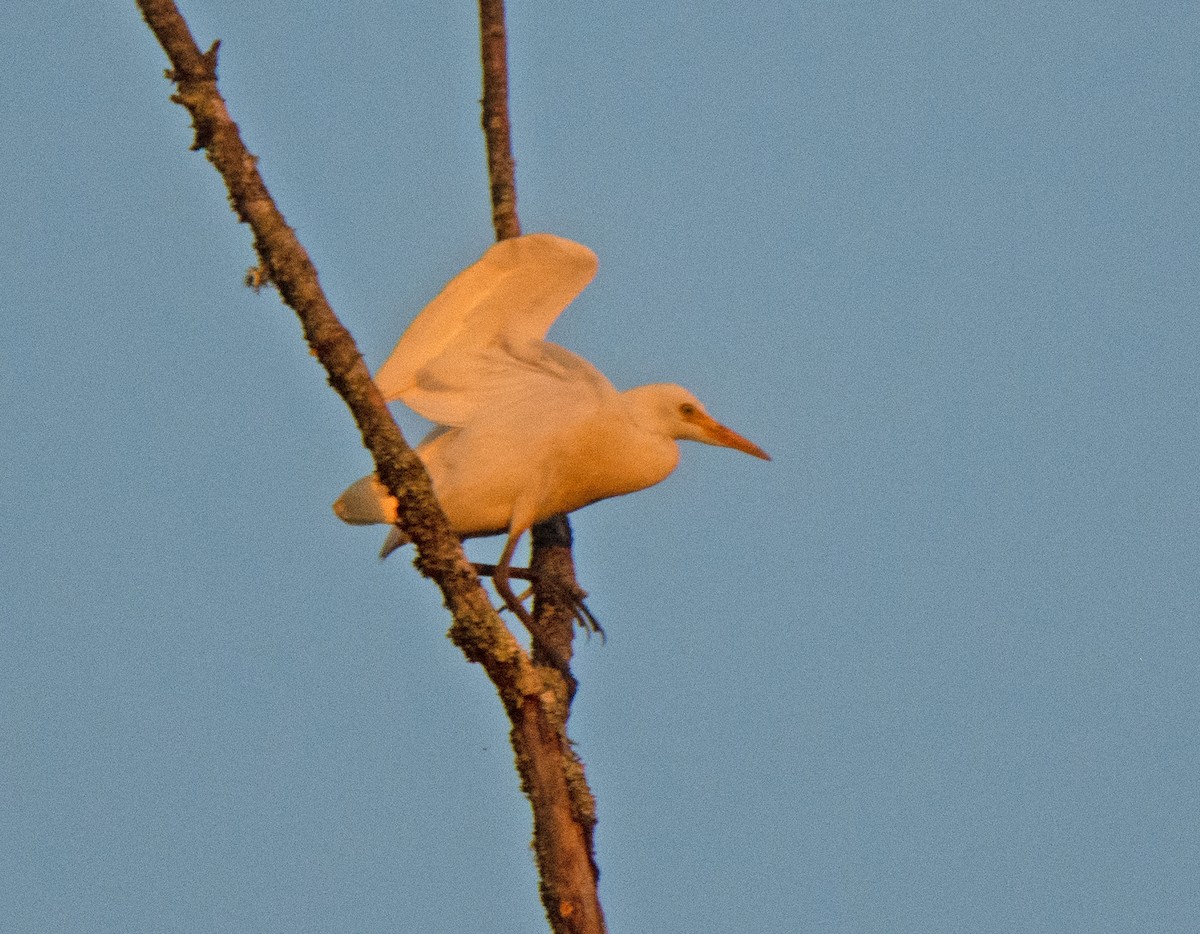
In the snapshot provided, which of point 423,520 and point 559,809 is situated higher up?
point 423,520

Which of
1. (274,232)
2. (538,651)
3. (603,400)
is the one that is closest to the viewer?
(274,232)

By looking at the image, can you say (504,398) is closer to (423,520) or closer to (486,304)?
(486,304)

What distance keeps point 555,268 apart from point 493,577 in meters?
1.36

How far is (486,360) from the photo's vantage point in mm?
6707

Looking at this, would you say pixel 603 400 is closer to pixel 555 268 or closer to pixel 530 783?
pixel 555 268

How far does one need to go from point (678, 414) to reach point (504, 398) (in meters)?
1.12

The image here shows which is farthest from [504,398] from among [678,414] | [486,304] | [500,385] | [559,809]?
[559,809]

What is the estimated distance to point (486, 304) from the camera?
21.6 feet

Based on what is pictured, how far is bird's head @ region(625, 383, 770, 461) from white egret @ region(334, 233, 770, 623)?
1.59 ft

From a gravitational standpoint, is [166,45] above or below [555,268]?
below

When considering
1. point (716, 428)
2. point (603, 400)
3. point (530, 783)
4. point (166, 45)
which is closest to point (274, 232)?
point (166, 45)

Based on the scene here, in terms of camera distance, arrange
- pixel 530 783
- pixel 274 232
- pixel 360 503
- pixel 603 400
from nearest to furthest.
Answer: pixel 274 232 < pixel 530 783 < pixel 360 503 < pixel 603 400

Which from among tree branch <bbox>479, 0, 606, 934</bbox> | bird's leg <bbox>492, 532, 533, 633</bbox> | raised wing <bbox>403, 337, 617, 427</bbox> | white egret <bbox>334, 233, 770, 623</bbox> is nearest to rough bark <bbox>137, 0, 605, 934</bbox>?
tree branch <bbox>479, 0, 606, 934</bbox>

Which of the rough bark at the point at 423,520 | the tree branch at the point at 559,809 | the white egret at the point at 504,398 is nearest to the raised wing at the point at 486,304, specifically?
the white egret at the point at 504,398
